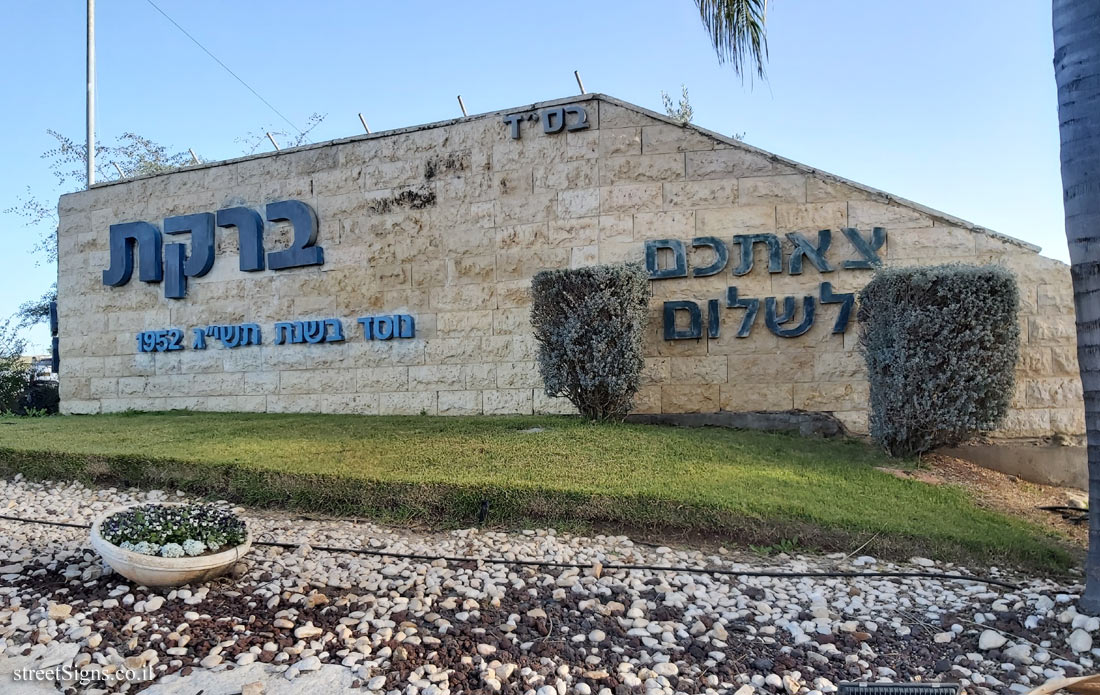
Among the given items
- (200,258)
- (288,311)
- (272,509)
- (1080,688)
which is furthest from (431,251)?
(1080,688)

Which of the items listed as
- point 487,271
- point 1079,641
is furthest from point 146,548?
point 487,271

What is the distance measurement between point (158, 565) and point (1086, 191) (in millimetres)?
5218

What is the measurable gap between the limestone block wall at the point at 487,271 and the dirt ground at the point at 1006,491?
2.36 feet

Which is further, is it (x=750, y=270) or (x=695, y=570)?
(x=750, y=270)

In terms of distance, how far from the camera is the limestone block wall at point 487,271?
796 centimetres

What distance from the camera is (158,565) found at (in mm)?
4066

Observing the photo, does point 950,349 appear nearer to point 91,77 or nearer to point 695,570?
point 695,570

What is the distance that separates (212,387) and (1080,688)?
1058 cm

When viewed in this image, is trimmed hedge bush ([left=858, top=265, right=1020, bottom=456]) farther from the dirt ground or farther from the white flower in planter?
the white flower in planter

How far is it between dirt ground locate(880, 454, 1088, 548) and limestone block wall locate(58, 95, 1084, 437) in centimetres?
72

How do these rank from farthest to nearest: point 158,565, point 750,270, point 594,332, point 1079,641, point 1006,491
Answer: point 750,270 → point 594,332 → point 1006,491 → point 158,565 → point 1079,641

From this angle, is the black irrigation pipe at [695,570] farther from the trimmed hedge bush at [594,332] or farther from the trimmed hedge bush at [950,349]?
the trimmed hedge bush at [594,332]

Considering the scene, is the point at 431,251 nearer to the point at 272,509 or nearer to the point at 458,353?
the point at 458,353

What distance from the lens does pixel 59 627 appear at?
376 centimetres
